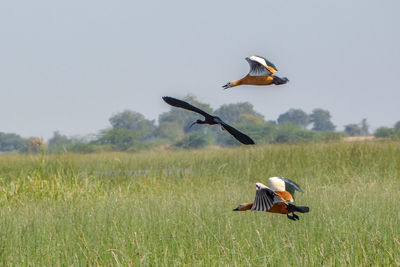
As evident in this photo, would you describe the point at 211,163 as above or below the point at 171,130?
below

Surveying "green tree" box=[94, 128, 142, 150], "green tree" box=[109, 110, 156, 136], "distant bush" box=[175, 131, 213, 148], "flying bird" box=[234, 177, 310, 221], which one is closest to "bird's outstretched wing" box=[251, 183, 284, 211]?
"flying bird" box=[234, 177, 310, 221]

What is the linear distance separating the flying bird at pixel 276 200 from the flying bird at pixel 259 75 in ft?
0.88

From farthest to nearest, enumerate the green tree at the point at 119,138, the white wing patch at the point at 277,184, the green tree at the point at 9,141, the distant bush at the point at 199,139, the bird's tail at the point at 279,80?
the green tree at the point at 9,141
the green tree at the point at 119,138
the distant bush at the point at 199,139
the white wing patch at the point at 277,184
the bird's tail at the point at 279,80

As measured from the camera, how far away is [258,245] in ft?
14.9

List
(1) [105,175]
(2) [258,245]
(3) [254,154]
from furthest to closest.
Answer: (3) [254,154] < (1) [105,175] < (2) [258,245]

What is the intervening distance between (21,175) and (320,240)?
8043 mm

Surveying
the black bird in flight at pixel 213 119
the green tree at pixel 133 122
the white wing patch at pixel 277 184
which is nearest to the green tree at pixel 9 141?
the green tree at pixel 133 122

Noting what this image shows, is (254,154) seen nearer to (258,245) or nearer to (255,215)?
(255,215)

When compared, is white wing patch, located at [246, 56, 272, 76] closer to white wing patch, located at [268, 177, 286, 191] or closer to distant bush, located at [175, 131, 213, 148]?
white wing patch, located at [268, 177, 286, 191]

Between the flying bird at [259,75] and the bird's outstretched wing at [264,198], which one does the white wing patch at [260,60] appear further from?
the bird's outstretched wing at [264,198]

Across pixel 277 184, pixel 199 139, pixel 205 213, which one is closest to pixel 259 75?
pixel 277 184

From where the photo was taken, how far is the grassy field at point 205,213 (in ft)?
13.8

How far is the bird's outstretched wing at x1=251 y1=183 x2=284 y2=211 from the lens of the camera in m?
1.11

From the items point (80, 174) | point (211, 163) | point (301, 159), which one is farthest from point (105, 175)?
point (301, 159)
